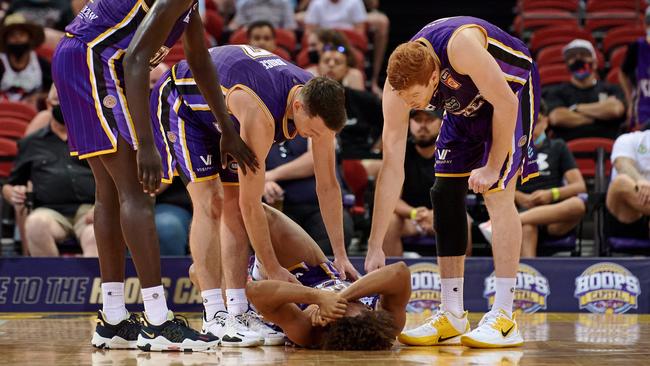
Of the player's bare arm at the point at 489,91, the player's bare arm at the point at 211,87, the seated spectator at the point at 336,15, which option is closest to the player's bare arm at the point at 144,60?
the player's bare arm at the point at 211,87

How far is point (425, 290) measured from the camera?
22.6 feet

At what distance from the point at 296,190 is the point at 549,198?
1.90 metres

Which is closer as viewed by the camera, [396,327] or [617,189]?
[396,327]

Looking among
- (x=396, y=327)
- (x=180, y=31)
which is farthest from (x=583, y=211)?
(x=180, y=31)

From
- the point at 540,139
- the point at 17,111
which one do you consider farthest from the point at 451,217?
the point at 17,111

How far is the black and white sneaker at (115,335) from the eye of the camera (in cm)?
452

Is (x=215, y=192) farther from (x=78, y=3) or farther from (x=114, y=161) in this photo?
(x=78, y=3)

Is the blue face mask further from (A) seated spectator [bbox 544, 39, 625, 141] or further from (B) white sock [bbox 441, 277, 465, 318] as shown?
(B) white sock [bbox 441, 277, 465, 318]

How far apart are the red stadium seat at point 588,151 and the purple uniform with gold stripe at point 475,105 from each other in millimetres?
3593

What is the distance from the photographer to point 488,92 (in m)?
4.32

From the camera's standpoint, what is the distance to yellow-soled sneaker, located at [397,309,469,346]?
4770 mm

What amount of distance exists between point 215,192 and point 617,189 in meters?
3.60

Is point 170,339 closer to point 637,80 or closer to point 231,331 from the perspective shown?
point 231,331

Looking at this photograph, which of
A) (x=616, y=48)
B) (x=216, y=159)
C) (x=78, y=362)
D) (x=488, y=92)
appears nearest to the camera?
(x=78, y=362)
